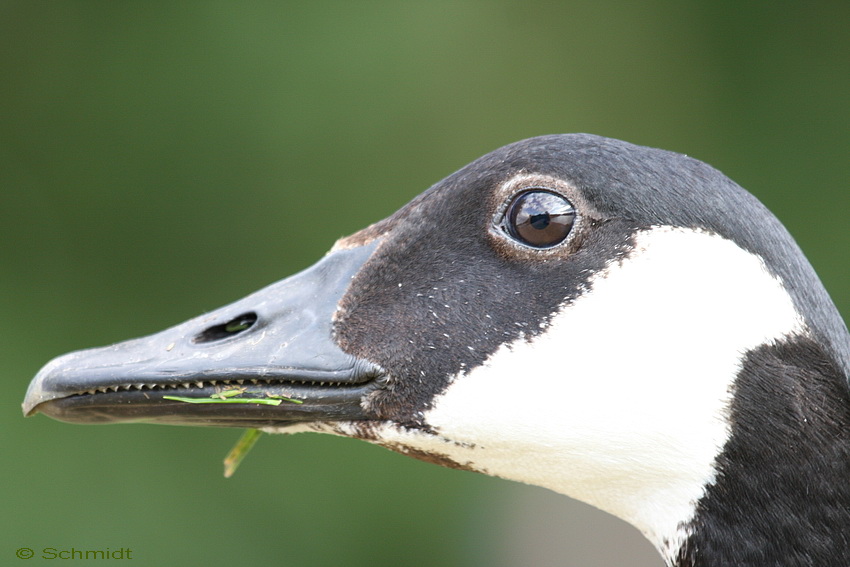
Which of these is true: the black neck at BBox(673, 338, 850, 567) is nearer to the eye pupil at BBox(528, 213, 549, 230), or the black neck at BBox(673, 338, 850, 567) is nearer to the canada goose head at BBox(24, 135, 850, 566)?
the canada goose head at BBox(24, 135, 850, 566)

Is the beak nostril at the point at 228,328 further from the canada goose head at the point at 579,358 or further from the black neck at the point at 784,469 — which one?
the black neck at the point at 784,469

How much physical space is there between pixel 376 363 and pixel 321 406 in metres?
0.16

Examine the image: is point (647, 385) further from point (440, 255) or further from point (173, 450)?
point (173, 450)

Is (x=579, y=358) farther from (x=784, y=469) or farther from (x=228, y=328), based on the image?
(x=228, y=328)

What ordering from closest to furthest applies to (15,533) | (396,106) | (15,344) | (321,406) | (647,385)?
1. (647,385)
2. (321,406)
3. (15,533)
4. (15,344)
5. (396,106)

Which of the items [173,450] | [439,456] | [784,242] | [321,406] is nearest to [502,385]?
[439,456]

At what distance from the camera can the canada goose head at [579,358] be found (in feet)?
6.71

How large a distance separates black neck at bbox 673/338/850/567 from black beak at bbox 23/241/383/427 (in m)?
0.82

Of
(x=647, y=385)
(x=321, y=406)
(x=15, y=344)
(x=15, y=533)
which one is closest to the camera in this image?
(x=647, y=385)

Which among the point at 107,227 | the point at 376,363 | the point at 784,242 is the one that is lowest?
the point at 107,227

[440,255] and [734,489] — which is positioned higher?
[440,255]

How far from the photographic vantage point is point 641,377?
204 cm

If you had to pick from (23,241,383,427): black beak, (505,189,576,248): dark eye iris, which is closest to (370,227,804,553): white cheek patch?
(505,189,576,248): dark eye iris

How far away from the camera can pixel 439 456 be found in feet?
7.27
